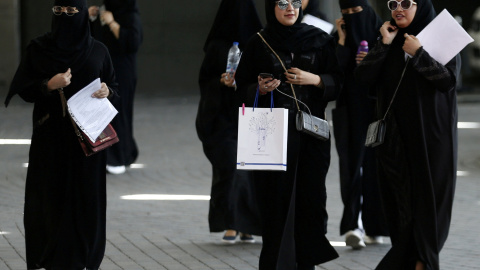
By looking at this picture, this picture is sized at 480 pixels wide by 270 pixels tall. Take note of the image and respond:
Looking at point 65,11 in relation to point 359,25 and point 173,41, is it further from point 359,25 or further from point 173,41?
point 173,41

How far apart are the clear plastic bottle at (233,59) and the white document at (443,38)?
193 centimetres

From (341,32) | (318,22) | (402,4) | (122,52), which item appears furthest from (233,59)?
(122,52)

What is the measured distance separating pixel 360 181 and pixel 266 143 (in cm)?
218

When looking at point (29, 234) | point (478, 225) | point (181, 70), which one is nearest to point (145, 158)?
point (478, 225)

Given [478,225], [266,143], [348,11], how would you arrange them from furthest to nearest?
1. [478,225]
2. [348,11]
3. [266,143]

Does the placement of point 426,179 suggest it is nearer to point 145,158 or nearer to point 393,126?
point 393,126

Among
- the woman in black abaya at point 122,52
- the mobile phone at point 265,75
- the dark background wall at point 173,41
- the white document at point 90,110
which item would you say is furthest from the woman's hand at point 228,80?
the dark background wall at point 173,41

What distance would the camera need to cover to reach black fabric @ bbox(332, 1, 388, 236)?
344 inches

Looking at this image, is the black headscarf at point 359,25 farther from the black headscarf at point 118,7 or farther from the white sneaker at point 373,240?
the black headscarf at point 118,7

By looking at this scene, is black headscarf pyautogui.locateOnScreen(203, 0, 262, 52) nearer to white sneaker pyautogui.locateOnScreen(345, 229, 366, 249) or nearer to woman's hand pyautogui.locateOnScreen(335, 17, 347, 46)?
woman's hand pyautogui.locateOnScreen(335, 17, 347, 46)

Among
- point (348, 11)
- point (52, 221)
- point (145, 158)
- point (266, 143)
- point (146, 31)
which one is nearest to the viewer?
point (266, 143)

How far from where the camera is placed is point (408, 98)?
6949 mm

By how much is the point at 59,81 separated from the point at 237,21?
1.97 m

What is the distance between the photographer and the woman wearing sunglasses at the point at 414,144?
6.91m
